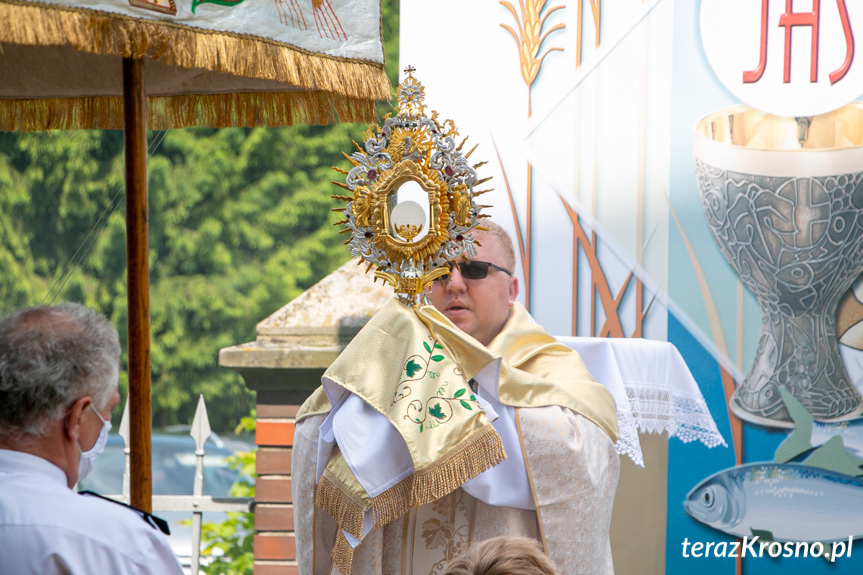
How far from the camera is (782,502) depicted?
3609 millimetres

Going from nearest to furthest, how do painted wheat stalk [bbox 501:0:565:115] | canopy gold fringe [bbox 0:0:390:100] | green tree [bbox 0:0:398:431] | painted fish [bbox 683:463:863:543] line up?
canopy gold fringe [bbox 0:0:390:100] < painted fish [bbox 683:463:863:543] < painted wheat stalk [bbox 501:0:565:115] < green tree [bbox 0:0:398:431]

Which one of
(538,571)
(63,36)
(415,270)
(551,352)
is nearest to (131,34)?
(63,36)

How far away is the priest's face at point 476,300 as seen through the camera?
2742 mm

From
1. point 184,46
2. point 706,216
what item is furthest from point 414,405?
point 706,216

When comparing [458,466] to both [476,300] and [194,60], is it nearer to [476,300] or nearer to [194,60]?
[476,300]

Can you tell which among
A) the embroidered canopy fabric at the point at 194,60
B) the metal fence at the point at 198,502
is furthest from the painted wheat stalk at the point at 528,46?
the metal fence at the point at 198,502

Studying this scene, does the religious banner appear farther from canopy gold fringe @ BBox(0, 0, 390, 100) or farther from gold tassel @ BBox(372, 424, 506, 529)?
canopy gold fringe @ BBox(0, 0, 390, 100)

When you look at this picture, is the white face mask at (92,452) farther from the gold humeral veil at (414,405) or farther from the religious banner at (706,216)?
the religious banner at (706,216)

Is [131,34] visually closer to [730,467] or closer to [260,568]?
[730,467]

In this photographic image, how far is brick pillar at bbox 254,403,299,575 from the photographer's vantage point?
4.34 meters

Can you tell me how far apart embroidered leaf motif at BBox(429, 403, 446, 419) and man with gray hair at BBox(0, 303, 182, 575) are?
0.86m

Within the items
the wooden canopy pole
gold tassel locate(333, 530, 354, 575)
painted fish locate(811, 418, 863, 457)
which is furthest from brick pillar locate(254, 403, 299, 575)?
painted fish locate(811, 418, 863, 457)

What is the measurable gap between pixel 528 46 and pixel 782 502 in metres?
2.37

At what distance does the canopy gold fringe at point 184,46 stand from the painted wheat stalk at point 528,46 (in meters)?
1.88
